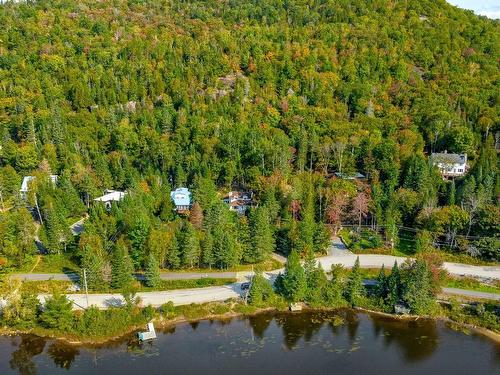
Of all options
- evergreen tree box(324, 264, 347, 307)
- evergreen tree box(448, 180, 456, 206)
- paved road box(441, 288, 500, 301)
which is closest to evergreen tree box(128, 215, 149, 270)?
evergreen tree box(324, 264, 347, 307)

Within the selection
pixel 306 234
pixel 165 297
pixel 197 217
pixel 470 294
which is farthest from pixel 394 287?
pixel 197 217

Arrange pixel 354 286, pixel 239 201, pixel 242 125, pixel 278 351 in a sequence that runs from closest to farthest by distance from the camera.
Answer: pixel 278 351 < pixel 354 286 < pixel 239 201 < pixel 242 125

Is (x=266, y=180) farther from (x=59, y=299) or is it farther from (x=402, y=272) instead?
(x=59, y=299)

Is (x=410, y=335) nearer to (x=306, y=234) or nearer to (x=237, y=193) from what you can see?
(x=306, y=234)

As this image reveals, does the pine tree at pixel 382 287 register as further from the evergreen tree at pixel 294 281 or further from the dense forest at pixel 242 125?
the dense forest at pixel 242 125

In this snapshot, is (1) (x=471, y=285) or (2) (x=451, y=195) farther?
(2) (x=451, y=195)

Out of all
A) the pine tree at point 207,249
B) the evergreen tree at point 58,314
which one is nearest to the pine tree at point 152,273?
the pine tree at point 207,249

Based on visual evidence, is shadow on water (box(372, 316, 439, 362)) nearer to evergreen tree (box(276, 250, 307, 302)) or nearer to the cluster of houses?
evergreen tree (box(276, 250, 307, 302))
